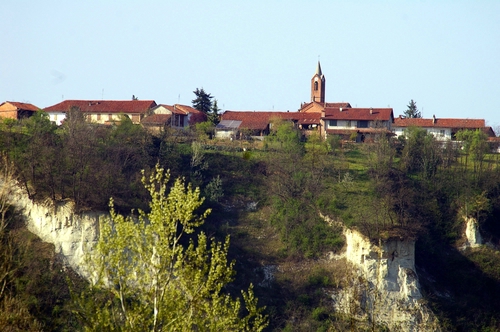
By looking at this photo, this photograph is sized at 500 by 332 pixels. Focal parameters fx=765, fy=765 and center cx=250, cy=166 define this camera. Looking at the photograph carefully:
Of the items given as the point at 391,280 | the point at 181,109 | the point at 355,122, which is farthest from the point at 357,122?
the point at 391,280

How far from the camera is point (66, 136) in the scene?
4788 centimetres

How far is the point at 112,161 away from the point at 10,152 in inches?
251

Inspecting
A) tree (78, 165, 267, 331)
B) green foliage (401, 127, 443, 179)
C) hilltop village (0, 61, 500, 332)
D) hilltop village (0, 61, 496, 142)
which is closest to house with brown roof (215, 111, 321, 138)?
hilltop village (0, 61, 496, 142)

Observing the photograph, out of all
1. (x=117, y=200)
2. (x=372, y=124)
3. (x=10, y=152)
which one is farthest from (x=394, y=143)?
(x=10, y=152)

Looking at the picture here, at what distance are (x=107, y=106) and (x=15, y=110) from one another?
8663 millimetres

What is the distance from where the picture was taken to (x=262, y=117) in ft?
225

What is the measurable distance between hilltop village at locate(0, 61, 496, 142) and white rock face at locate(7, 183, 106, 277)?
21097 millimetres

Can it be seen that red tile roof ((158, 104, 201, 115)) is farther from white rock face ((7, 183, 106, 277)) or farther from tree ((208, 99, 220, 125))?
white rock face ((7, 183, 106, 277))

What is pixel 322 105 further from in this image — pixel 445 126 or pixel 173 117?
pixel 173 117

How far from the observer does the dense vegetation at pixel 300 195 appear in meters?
41.4

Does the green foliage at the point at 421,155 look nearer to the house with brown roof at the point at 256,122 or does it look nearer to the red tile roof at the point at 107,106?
the house with brown roof at the point at 256,122

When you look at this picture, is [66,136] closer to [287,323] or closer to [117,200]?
[117,200]

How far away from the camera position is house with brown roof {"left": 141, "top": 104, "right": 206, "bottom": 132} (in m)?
62.2

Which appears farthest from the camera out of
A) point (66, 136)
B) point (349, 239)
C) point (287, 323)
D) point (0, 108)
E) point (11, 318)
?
point (0, 108)
